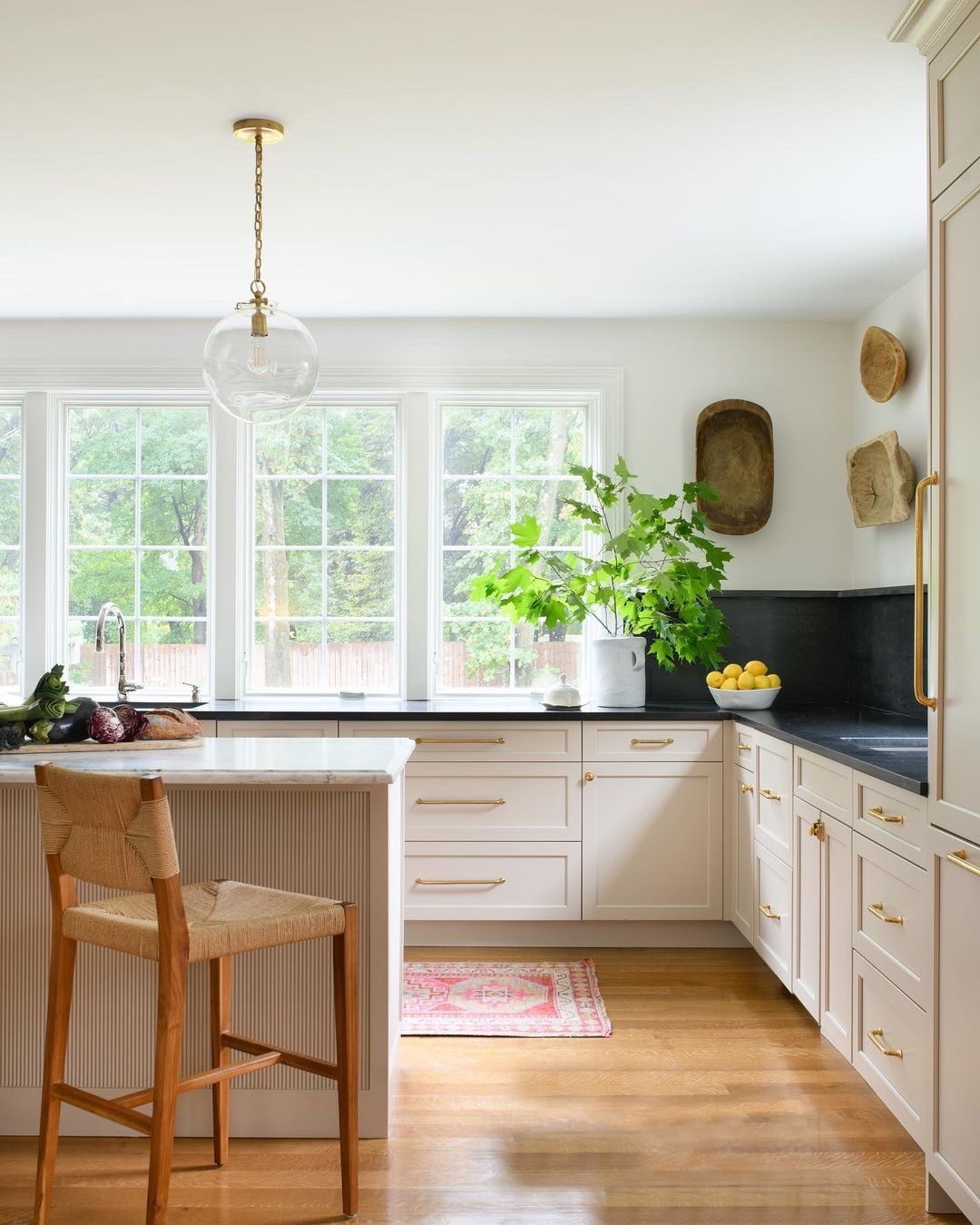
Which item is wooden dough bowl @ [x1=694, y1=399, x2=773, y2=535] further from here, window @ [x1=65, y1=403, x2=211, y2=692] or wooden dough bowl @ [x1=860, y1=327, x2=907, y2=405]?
window @ [x1=65, y1=403, x2=211, y2=692]

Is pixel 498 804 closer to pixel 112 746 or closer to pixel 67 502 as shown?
pixel 112 746

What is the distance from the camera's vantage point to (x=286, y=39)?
7.81 ft

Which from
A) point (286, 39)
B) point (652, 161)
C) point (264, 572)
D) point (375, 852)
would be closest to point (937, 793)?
point (375, 852)

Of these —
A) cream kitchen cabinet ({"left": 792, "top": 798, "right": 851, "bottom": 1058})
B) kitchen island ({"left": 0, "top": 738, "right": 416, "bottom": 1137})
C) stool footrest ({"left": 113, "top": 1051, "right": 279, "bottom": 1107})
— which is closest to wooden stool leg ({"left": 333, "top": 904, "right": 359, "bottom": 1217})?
stool footrest ({"left": 113, "top": 1051, "right": 279, "bottom": 1107})

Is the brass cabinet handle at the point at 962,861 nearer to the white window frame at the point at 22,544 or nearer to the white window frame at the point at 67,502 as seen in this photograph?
the white window frame at the point at 67,502

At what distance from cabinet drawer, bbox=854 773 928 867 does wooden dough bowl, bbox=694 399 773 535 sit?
6.43 feet

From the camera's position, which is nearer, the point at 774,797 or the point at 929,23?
the point at 929,23

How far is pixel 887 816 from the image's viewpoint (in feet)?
8.39

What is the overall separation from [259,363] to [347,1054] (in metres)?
1.57

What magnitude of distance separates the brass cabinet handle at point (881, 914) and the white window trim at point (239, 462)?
233cm

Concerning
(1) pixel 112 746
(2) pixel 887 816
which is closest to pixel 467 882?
(1) pixel 112 746

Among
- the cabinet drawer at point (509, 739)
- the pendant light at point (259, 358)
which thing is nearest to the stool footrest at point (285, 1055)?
the pendant light at point (259, 358)

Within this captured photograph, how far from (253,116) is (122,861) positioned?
1840 mm

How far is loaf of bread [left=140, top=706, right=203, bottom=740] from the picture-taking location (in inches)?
108
